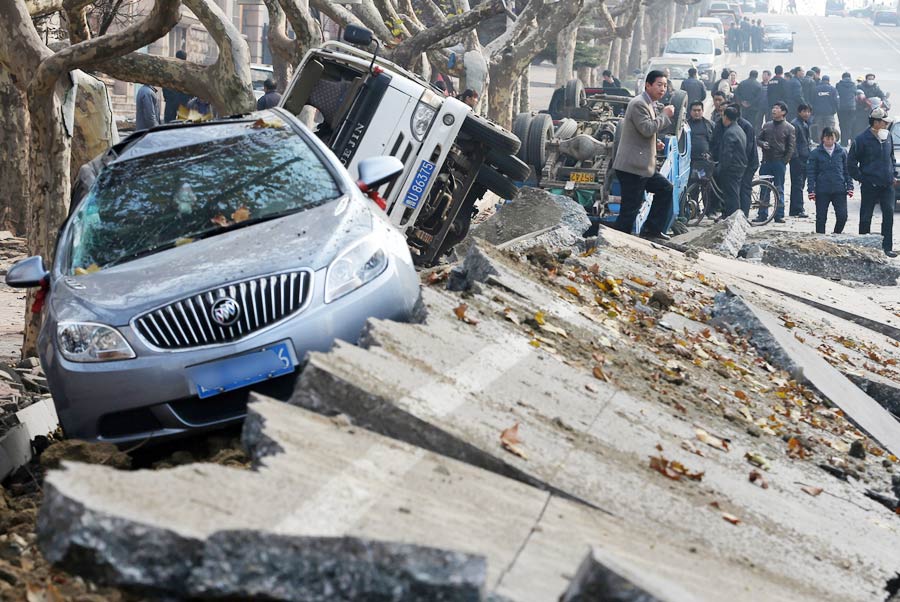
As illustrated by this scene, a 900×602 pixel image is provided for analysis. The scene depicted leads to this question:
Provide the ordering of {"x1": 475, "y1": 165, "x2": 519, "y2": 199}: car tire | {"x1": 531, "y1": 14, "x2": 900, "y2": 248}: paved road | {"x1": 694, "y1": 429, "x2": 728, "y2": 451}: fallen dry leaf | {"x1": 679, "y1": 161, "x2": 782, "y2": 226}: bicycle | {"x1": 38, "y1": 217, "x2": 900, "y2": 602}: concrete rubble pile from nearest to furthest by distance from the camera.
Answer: {"x1": 38, "y1": 217, "x2": 900, "y2": 602}: concrete rubble pile → {"x1": 694, "y1": 429, "x2": 728, "y2": 451}: fallen dry leaf → {"x1": 475, "y1": 165, "x2": 519, "y2": 199}: car tire → {"x1": 679, "y1": 161, "x2": 782, "y2": 226}: bicycle → {"x1": 531, "y1": 14, "x2": 900, "y2": 248}: paved road

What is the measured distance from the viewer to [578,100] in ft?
64.9

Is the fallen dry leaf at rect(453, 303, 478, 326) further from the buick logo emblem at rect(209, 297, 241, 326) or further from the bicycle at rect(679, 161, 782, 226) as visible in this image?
the bicycle at rect(679, 161, 782, 226)

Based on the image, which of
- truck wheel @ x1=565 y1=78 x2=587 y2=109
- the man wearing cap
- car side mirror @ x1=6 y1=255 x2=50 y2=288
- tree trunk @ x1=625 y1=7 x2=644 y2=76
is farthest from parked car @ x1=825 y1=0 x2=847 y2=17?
car side mirror @ x1=6 y1=255 x2=50 y2=288

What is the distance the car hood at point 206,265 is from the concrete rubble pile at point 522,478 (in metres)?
0.59

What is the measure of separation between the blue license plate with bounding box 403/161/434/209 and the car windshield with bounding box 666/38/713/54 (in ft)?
132

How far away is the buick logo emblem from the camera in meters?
5.48

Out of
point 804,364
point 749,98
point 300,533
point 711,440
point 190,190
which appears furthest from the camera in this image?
point 749,98

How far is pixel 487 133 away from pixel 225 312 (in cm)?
626

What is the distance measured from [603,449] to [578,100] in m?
15.3

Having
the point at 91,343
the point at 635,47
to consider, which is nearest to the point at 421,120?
the point at 91,343

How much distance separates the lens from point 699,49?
163 ft

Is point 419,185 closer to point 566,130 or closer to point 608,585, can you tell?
point 566,130

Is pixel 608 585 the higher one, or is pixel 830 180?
pixel 608 585

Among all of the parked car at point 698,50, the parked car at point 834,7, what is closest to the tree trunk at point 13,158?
the parked car at point 698,50
